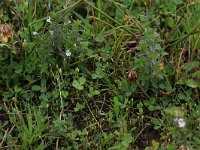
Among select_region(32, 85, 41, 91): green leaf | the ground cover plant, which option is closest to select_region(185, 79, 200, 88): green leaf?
the ground cover plant

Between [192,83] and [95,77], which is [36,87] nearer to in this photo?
[95,77]

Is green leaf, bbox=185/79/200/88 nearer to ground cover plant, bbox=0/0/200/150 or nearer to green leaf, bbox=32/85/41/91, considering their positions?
ground cover plant, bbox=0/0/200/150

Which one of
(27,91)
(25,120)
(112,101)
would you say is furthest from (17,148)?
(112,101)

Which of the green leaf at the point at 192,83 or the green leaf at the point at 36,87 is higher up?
the green leaf at the point at 192,83

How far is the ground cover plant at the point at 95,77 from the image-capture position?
8.34 feet

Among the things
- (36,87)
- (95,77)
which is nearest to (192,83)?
(95,77)

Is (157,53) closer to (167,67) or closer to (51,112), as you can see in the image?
(167,67)

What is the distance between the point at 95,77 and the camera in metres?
2.75

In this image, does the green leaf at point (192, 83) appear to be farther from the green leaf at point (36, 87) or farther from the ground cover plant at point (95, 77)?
the green leaf at point (36, 87)

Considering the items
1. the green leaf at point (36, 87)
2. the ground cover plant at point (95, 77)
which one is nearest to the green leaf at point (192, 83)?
the ground cover plant at point (95, 77)

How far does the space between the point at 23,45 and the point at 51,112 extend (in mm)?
417

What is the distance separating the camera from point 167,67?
2797 mm

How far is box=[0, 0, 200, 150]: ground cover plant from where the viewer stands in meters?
2.54

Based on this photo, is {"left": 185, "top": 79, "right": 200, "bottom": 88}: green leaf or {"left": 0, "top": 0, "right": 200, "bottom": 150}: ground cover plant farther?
{"left": 185, "top": 79, "right": 200, "bottom": 88}: green leaf
